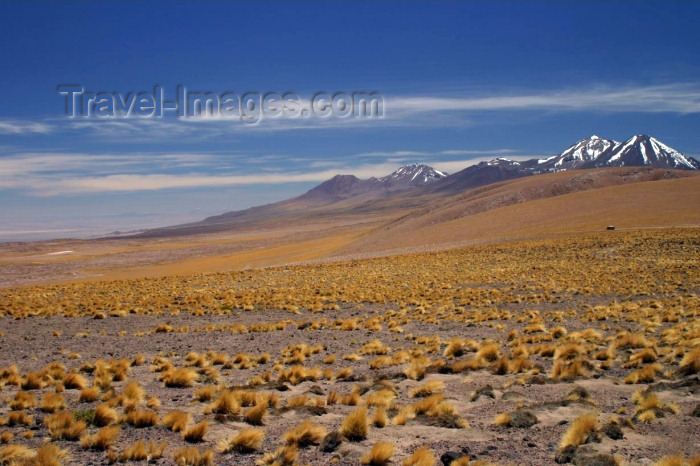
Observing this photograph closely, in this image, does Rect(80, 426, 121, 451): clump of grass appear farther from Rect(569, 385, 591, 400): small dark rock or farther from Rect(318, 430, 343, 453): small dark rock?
Rect(569, 385, 591, 400): small dark rock

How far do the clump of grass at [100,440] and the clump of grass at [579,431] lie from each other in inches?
212

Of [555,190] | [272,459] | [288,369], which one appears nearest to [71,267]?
[288,369]

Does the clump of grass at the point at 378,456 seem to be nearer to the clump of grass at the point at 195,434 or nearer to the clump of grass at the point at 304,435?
the clump of grass at the point at 304,435

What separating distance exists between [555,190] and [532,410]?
93.6 meters

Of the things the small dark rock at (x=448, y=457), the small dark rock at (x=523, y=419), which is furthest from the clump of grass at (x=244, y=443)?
the small dark rock at (x=523, y=419)

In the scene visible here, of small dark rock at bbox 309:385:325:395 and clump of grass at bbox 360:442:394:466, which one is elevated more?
clump of grass at bbox 360:442:394:466

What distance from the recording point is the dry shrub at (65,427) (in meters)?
6.52

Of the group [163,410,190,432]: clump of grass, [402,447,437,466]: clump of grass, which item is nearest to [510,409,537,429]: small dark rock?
[402,447,437,466]: clump of grass

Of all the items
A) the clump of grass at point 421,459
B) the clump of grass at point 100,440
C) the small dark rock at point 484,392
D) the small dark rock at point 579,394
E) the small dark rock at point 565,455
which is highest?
the clump of grass at point 100,440

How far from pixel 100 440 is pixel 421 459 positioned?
151 inches

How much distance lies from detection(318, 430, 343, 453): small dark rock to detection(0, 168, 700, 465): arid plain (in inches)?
1.0

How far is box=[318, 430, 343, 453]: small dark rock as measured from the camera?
20.5 ft

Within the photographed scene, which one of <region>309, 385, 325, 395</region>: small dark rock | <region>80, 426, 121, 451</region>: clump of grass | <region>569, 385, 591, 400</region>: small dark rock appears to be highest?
<region>80, 426, 121, 451</region>: clump of grass

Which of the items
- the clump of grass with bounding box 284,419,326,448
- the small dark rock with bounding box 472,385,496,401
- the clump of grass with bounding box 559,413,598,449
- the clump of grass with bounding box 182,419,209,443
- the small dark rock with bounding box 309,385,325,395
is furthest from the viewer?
the small dark rock with bounding box 309,385,325,395
